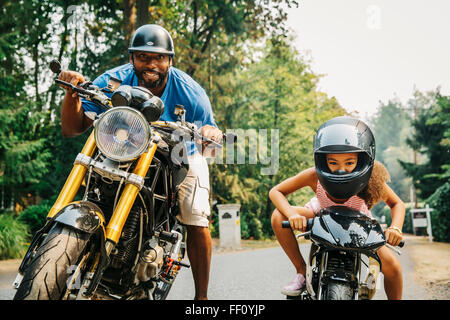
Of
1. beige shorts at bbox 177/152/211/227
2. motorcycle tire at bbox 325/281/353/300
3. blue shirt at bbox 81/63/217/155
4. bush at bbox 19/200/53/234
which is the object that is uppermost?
blue shirt at bbox 81/63/217/155

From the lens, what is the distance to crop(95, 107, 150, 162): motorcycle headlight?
2715 millimetres

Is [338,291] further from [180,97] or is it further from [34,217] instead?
[34,217]

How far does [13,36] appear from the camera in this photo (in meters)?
14.9

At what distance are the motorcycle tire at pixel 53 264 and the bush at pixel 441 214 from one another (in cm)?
1953

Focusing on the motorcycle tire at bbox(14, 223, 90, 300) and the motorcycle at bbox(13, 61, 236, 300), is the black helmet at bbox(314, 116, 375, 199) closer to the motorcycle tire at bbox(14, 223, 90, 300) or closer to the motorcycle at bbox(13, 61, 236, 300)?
the motorcycle at bbox(13, 61, 236, 300)

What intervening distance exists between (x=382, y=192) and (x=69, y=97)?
7.20 ft

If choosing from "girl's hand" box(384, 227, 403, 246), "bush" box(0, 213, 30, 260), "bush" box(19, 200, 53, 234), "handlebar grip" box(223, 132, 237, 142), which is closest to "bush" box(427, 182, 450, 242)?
"bush" box(19, 200, 53, 234)

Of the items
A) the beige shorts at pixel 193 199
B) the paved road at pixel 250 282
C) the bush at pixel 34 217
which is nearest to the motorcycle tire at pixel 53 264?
the beige shorts at pixel 193 199

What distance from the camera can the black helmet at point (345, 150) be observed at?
2.90m

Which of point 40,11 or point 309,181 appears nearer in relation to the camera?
point 309,181

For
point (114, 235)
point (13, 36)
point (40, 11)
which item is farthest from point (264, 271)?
point (40, 11)

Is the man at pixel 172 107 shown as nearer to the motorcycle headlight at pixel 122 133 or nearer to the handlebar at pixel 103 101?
the handlebar at pixel 103 101

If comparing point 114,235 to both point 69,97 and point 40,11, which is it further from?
point 40,11

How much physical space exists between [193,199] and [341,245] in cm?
129
